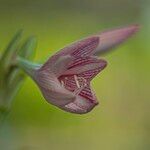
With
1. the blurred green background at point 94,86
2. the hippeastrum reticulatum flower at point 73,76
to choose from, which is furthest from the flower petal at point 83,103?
the blurred green background at point 94,86

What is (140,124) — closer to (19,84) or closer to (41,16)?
(41,16)

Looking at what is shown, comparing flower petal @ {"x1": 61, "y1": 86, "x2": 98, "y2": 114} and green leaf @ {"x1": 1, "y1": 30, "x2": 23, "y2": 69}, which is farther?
green leaf @ {"x1": 1, "y1": 30, "x2": 23, "y2": 69}

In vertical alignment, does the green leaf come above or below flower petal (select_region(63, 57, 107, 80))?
above

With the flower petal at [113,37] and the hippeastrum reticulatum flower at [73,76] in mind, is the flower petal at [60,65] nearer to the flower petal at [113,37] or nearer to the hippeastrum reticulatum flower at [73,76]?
the hippeastrum reticulatum flower at [73,76]

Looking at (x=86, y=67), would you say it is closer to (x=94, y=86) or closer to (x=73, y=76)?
(x=73, y=76)

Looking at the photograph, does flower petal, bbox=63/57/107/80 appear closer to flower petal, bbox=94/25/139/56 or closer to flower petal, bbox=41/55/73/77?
flower petal, bbox=41/55/73/77

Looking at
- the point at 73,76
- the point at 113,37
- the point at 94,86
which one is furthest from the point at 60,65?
the point at 94,86

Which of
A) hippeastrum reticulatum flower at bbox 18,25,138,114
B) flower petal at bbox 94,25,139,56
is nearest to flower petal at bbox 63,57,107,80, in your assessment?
hippeastrum reticulatum flower at bbox 18,25,138,114
